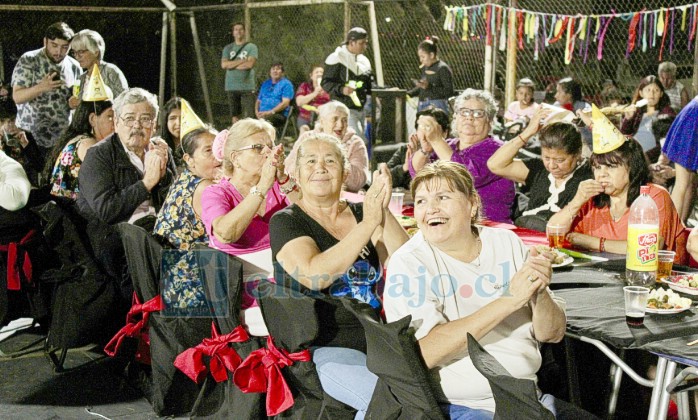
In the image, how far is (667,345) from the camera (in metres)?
2.14

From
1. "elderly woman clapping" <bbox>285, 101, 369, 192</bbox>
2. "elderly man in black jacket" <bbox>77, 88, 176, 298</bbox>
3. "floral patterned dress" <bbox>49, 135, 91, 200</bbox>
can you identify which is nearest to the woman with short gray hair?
"floral patterned dress" <bbox>49, 135, 91, 200</bbox>

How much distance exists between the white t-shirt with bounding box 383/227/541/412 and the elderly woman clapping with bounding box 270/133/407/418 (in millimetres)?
307

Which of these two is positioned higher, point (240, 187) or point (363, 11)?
point (363, 11)

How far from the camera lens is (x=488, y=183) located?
454 centimetres

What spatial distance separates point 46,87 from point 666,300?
4.91 meters

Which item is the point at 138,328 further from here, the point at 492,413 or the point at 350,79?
the point at 350,79

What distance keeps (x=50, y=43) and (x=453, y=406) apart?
16.1 feet

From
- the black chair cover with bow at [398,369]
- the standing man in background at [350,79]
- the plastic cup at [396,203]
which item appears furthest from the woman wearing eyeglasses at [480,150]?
the standing man in background at [350,79]

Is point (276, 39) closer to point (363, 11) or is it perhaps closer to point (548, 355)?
point (363, 11)

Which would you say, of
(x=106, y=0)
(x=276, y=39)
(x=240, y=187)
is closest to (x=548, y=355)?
(x=240, y=187)

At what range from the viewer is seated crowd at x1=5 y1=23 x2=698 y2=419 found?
2145mm

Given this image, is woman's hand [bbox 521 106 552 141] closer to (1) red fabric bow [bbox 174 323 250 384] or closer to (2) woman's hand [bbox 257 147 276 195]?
(2) woman's hand [bbox 257 147 276 195]

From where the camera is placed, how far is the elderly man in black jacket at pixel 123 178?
378 centimetres

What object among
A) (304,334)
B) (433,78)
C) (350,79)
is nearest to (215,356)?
(304,334)
